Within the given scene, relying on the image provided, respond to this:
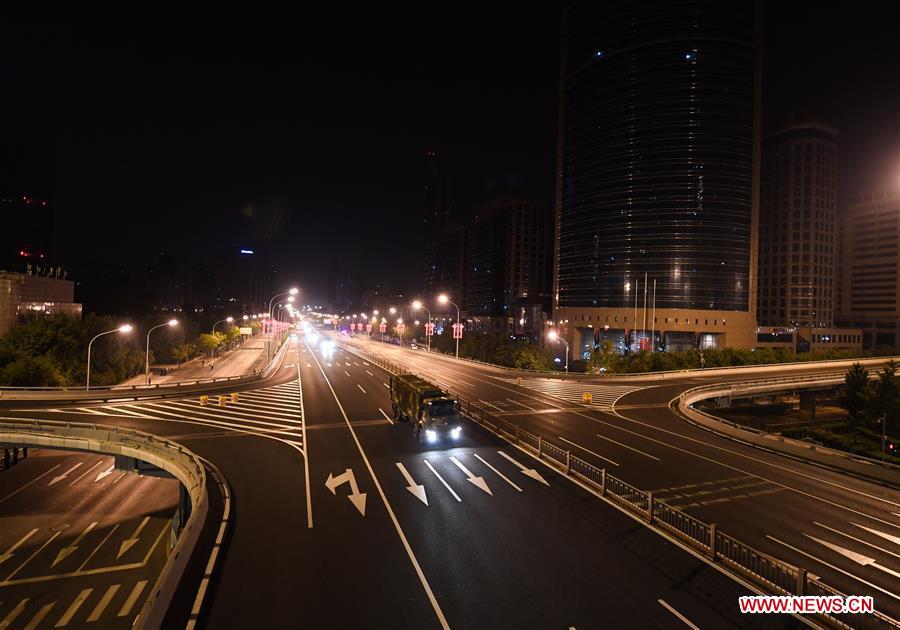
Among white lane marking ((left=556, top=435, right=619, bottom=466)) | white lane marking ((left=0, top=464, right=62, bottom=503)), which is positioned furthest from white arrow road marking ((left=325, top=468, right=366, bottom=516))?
white lane marking ((left=0, top=464, right=62, bottom=503))

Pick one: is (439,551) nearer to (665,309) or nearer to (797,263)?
(665,309)

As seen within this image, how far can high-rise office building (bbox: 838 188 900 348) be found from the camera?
477 feet

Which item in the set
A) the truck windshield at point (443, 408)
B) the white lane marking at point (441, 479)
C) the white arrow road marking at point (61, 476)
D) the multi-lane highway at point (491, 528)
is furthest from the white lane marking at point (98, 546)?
the truck windshield at point (443, 408)

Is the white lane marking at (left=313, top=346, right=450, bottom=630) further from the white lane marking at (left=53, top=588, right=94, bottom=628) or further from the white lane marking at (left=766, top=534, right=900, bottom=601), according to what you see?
the white lane marking at (left=53, top=588, right=94, bottom=628)

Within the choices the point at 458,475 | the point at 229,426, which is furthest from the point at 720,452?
the point at 229,426

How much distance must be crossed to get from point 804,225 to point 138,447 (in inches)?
6664

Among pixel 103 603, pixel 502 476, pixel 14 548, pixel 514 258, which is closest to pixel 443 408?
pixel 502 476

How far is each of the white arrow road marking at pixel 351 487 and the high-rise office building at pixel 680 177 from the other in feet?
314

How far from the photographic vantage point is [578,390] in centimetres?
4656

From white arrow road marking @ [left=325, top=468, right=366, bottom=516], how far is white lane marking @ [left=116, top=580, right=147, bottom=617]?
972 cm

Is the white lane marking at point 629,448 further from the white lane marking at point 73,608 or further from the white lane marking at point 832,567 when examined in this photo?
the white lane marking at point 73,608

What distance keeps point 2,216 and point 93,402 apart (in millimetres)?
156840

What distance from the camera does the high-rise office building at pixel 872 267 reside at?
145375 mm

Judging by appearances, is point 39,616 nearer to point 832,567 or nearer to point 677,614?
point 677,614
